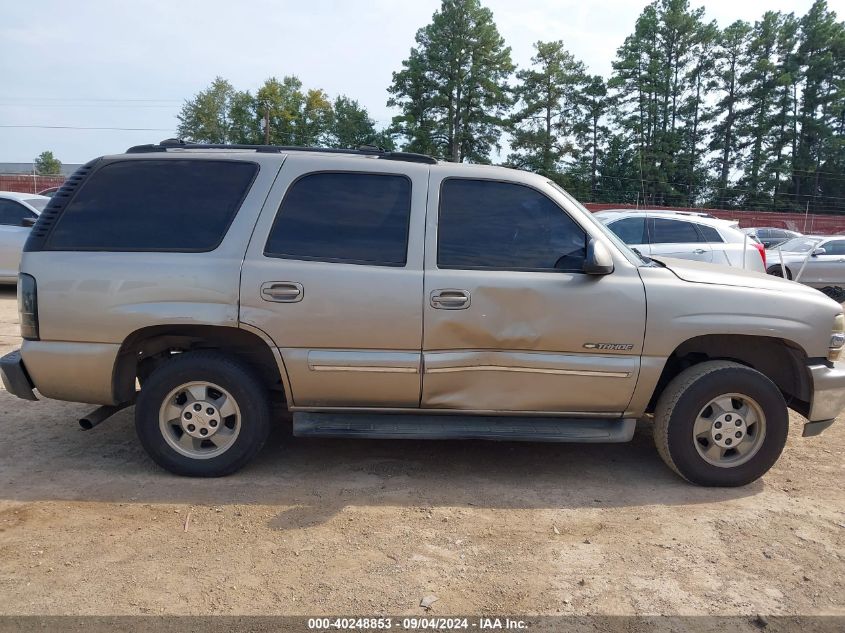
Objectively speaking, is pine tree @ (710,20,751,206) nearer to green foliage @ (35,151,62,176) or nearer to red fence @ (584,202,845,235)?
red fence @ (584,202,845,235)

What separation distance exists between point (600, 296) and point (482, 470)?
138 centimetres

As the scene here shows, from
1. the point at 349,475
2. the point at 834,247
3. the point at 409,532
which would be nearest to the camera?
the point at 409,532

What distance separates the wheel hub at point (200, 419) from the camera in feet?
12.6

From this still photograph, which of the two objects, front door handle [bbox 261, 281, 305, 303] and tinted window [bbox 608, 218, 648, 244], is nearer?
front door handle [bbox 261, 281, 305, 303]

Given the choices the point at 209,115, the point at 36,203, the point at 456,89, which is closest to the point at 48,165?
the point at 209,115

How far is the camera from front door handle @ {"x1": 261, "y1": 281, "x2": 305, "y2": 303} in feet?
12.1

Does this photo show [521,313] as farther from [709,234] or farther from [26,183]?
[26,183]

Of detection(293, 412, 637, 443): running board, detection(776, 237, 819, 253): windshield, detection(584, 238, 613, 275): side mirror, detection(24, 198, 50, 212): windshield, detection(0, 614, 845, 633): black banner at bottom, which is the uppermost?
detection(24, 198, 50, 212): windshield

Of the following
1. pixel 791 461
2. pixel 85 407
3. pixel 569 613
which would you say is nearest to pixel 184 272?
pixel 85 407

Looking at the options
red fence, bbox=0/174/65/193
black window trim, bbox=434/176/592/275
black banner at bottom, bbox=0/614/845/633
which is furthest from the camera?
red fence, bbox=0/174/65/193

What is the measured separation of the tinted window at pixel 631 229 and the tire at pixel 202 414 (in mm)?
7664

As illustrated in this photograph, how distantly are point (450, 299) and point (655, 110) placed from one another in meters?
50.9

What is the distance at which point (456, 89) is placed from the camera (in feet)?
152

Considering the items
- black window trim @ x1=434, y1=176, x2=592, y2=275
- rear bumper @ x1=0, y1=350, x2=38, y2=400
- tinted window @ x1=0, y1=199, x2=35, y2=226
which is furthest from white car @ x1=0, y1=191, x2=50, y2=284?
black window trim @ x1=434, y1=176, x2=592, y2=275
